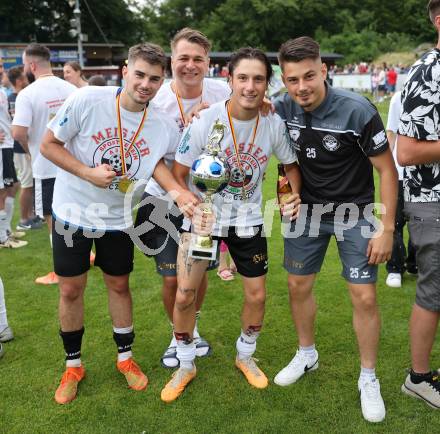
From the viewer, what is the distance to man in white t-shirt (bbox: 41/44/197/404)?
9.40 ft

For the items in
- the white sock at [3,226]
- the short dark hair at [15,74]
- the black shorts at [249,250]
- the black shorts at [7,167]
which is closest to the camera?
the black shorts at [249,250]

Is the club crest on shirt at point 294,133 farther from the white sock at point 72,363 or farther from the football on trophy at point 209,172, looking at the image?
the white sock at point 72,363

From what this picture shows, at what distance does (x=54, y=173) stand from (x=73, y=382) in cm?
260

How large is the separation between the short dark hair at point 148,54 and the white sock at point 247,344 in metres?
1.84

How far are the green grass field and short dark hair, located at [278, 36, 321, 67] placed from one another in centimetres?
210

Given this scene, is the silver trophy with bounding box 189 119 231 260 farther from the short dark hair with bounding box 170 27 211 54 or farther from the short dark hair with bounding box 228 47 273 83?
the short dark hair with bounding box 170 27 211 54

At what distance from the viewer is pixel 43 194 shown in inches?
207

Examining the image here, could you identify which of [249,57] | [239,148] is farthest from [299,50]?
[239,148]

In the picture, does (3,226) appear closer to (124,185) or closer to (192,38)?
(124,185)

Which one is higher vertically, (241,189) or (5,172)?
(241,189)

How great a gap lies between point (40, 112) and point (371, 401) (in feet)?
14.1

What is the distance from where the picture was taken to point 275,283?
5.01 metres

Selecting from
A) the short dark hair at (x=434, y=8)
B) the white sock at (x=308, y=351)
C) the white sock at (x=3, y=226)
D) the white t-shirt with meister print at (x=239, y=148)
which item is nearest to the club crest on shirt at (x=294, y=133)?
the white t-shirt with meister print at (x=239, y=148)

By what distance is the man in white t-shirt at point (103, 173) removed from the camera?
2.87 metres
